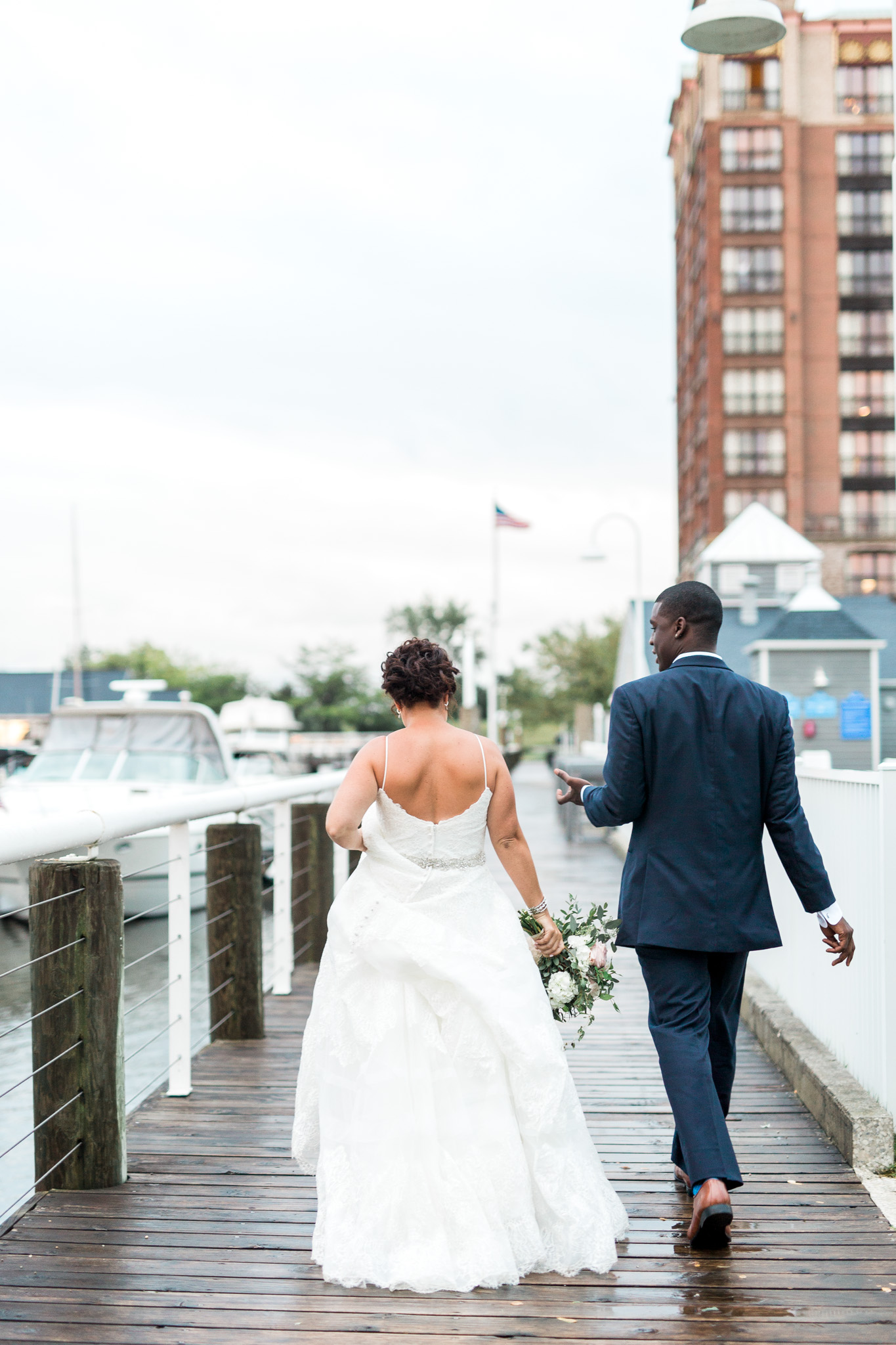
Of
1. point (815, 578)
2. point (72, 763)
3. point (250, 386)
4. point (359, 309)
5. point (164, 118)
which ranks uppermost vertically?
point (250, 386)

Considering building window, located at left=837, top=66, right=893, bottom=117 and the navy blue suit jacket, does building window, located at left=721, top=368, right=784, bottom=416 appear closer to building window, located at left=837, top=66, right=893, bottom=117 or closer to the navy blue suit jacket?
building window, located at left=837, top=66, right=893, bottom=117

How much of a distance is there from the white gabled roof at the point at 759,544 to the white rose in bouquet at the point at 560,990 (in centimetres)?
2700

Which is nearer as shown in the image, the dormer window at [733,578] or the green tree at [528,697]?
the dormer window at [733,578]

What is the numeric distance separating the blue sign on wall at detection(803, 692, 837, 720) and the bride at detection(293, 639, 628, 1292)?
21.2 meters

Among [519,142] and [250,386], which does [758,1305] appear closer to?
[519,142]

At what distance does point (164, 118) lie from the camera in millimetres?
16391

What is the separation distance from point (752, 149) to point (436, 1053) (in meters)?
71.0

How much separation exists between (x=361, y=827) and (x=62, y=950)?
3.23 feet

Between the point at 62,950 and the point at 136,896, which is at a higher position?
the point at 62,950

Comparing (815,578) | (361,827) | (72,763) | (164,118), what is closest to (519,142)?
(164,118)

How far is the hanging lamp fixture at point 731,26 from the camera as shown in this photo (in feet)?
21.5

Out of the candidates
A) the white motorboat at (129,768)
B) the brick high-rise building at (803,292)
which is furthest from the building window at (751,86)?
the white motorboat at (129,768)

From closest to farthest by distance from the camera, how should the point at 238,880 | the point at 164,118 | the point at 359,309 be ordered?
the point at 238,880
the point at 164,118
the point at 359,309

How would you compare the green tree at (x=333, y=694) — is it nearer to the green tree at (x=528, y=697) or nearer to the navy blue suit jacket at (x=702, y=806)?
the green tree at (x=528, y=697)
